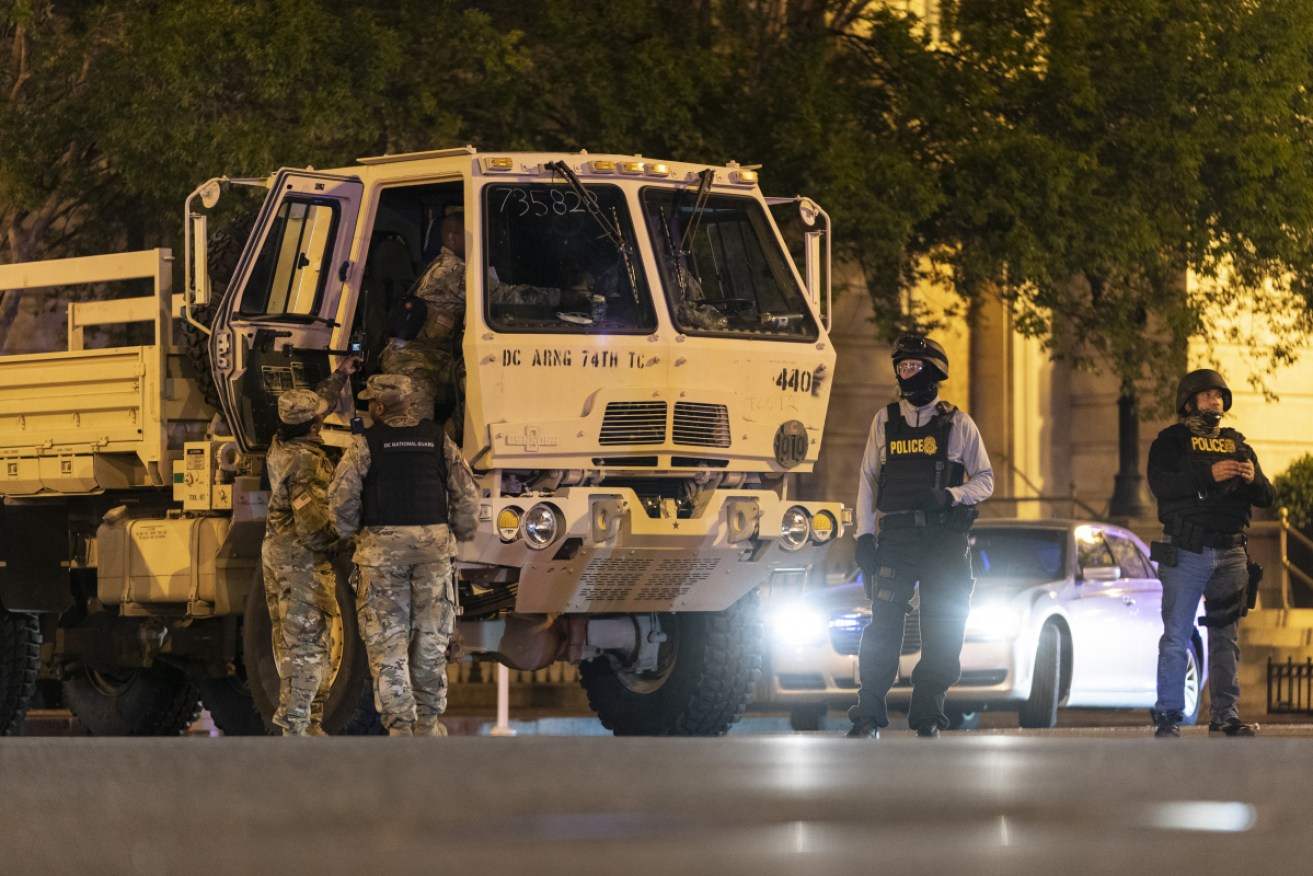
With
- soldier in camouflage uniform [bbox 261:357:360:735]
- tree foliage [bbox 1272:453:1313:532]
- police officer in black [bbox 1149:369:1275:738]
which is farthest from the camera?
tree foliage [bbox 1272:453:1313:532]

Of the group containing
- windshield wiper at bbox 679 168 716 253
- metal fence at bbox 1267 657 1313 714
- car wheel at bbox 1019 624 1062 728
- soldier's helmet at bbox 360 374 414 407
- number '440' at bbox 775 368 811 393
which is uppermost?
windshield wiper at bbox 679 168 716 253

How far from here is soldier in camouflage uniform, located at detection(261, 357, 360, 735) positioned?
11.9m

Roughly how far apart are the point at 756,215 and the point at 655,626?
233 cm

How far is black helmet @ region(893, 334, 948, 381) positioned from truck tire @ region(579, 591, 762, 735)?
190cm

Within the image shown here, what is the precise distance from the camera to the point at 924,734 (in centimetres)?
1198

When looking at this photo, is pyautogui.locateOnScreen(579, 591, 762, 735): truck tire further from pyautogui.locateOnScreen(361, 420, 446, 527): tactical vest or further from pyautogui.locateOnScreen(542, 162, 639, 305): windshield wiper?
pyautogui.locateOnScreen(361, 420, 446, 527): tactical vest

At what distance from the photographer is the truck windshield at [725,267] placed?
1258 cm

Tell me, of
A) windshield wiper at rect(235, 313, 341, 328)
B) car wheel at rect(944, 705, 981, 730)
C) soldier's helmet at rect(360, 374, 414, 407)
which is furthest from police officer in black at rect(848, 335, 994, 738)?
car wheel at rect(944, 705, 981, 730)

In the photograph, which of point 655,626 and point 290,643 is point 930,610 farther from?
point 290,643

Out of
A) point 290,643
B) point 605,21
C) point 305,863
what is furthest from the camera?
point 605,21

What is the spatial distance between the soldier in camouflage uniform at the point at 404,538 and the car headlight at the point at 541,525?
35 cm

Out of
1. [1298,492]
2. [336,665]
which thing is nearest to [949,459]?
[336,665]

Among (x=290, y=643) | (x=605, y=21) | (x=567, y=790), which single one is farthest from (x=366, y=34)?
(x=567, y=790)

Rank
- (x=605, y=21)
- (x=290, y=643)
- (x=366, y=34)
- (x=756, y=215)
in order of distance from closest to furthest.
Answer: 1. (x=290, y=643)
2. (x=756, y=215)
3. (x=366, y=34)
4. (x=605, y=21)
